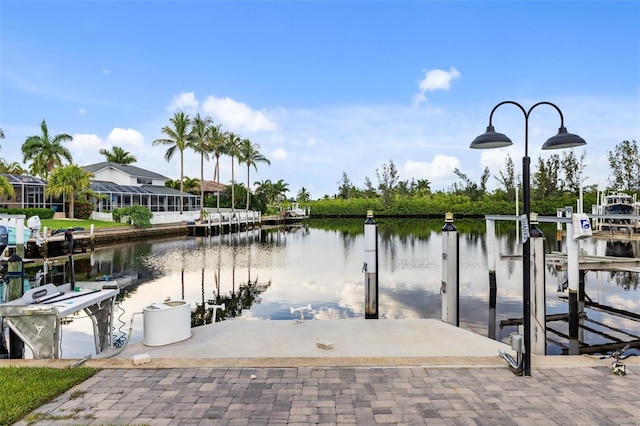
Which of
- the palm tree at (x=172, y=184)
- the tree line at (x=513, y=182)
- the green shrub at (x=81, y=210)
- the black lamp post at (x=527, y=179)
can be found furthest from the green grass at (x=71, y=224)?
the tree line at (x=513, y=182)

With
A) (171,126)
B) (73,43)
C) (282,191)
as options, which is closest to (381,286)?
(73,43)

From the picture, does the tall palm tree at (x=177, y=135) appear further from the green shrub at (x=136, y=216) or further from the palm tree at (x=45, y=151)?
the green shrub at (x=136, y=216)

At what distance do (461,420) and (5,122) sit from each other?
3781cm

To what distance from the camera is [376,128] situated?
55500 millimetres

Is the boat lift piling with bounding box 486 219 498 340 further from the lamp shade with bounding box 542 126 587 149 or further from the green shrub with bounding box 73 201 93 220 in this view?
the green shrub with bounding box 73 201 93 220

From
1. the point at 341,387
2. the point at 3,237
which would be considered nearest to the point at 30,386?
the point at 341,387

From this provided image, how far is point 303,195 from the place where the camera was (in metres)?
80.8

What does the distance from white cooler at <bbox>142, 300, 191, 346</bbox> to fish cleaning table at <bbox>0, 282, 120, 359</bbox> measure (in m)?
1.03

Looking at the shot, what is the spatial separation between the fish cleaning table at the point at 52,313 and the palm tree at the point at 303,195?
2892 inches

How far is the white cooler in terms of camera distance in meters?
5.62

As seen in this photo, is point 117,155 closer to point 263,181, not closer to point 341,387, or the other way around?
point 263,181

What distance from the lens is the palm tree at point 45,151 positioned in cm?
4020

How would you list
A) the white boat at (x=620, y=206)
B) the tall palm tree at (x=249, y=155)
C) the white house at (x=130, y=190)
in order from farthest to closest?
the tall palm tree at (x=249, y=155) < the white house at (x=130, y=190) < the white boat at (x=620, y=206)

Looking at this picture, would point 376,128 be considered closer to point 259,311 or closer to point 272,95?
point 272,95
